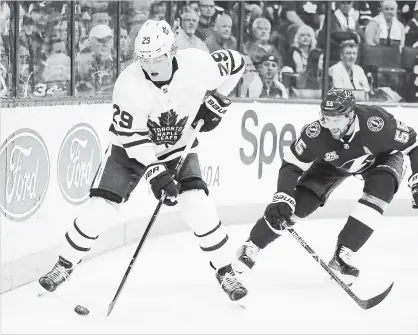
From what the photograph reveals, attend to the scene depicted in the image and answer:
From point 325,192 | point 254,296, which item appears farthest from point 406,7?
point 254,296

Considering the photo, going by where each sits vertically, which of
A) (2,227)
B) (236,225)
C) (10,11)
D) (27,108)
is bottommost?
(236,225)

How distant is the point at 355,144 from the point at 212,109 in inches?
27.9

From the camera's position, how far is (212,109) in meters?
4.28

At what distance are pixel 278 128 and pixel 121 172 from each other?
9.77 ft

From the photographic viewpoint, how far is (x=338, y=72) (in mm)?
7723

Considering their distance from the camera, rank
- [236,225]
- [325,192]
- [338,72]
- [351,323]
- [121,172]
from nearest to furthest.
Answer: [351,323]
[121,172]
[325,192]
[236,225]
[338,72]

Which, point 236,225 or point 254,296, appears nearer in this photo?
point 254,296

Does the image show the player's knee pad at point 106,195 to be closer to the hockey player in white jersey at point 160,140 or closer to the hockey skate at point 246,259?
the hockey player in white jersey at point 160,140

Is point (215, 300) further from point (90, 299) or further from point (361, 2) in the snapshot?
point (361, 2)

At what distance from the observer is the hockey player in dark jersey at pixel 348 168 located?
14.3 ft

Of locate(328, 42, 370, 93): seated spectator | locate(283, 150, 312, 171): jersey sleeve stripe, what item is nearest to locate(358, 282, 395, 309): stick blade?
locate(283, 150, 312, 171): jersey sleeve stripe

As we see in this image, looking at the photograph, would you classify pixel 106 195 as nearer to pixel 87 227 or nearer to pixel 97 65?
pixel 87 227

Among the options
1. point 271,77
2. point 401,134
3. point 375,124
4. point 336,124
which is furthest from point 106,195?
point 271,77

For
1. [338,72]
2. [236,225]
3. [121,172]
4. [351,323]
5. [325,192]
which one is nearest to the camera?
[351,323]
